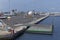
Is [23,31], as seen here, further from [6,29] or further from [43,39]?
[6,29]

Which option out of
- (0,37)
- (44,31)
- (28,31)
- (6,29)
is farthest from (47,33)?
(0,37)

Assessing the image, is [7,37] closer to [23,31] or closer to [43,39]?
[43,39]

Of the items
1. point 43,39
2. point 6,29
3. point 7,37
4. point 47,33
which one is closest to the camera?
point 7,37

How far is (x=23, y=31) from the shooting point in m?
31.4

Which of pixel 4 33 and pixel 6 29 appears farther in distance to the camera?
pixel 6 29

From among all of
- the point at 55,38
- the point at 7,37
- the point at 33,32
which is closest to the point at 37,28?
the point at 33,32

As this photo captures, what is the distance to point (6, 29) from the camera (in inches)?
926

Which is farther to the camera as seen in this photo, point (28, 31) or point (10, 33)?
point (28, 31)

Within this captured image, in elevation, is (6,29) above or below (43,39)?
above

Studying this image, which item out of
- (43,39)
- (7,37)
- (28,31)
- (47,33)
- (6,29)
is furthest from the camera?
(28,31)

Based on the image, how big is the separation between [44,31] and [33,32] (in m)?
1.58

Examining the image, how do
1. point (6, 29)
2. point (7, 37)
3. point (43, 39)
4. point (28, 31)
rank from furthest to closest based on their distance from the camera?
point (28, 31), point (43, 39), point (6, 29), point (7, 37)

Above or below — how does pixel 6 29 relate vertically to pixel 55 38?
above

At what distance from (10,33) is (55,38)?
7879 millimetres
